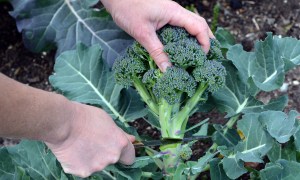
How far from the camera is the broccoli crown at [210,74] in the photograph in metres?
1.76

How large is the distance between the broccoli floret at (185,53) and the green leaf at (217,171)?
1.25ft

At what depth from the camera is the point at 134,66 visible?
72.9 inches

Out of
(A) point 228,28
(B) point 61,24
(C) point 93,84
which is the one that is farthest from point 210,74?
(B) point 61,24

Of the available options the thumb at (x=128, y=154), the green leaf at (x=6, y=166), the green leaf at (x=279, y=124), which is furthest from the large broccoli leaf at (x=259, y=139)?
the green leaf at (x=6, y=166)

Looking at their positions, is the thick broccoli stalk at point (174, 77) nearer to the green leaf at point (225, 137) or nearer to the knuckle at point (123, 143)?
the green leaf at point (225, 137)

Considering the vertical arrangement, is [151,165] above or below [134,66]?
below

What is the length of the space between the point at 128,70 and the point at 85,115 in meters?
0.45

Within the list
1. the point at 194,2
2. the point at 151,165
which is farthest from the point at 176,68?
the point at 194,2

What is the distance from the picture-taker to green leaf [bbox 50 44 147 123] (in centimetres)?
211

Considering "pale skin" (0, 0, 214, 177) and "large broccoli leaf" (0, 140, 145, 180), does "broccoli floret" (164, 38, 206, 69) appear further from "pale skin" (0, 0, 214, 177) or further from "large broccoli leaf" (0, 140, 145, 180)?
"large broccoli leaf" (0, 140, 145, 180)

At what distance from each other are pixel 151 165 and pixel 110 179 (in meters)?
0.21

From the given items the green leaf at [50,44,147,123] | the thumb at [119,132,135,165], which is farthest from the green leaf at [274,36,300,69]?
the thumb at [119,132,135,165]

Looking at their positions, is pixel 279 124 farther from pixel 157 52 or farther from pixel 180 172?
pixel 157 52

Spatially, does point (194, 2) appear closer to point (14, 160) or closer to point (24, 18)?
point (24, 18)
